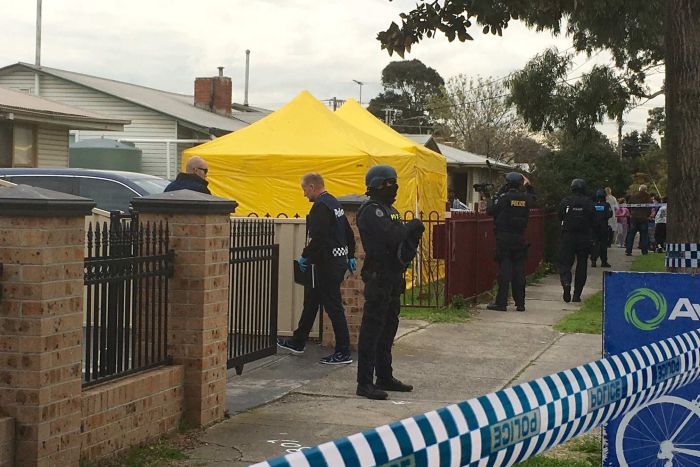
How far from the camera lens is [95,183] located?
14508 millimetres

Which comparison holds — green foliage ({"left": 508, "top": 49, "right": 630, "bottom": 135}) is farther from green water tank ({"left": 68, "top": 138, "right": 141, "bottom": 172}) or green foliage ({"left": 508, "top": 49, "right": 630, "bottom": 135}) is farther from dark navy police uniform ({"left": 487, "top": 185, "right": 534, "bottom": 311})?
dark navy police uniform ({"left": 487, "top": 185, "right": 534, "bottom": 311})

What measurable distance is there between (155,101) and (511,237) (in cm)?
2286

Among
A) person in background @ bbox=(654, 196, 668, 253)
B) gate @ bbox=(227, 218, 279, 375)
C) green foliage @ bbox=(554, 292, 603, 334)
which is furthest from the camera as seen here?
person in background @ bbox=(654, 196, 668, 253)

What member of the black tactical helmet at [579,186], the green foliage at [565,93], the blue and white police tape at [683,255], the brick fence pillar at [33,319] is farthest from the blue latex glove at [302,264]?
the green foliage at [565,93]

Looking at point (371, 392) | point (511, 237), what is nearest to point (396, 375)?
point (371, 392)

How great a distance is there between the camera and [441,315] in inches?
544

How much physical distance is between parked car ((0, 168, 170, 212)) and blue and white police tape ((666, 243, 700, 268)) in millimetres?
7534

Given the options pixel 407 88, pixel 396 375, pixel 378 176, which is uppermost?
pixel 407 88

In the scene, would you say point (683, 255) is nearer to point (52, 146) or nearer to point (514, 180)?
point (514, 180)

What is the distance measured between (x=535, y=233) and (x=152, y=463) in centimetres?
1483

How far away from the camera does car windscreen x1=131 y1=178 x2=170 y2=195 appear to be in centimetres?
1447

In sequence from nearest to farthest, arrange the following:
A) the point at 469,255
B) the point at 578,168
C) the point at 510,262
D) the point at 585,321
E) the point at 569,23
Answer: the point at 585,321, the point at 510,262, the point at 469,255, the point at 569,23, the point at 578,168

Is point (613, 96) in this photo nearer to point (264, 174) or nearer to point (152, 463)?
point (264, 174)

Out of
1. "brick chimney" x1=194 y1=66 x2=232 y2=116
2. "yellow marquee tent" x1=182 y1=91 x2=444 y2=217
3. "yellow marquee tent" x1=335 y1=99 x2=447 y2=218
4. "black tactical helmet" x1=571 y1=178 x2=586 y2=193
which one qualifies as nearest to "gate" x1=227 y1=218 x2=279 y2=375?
"yellow marquee tent" x1=182 y1=91 x2=444 y2=217
